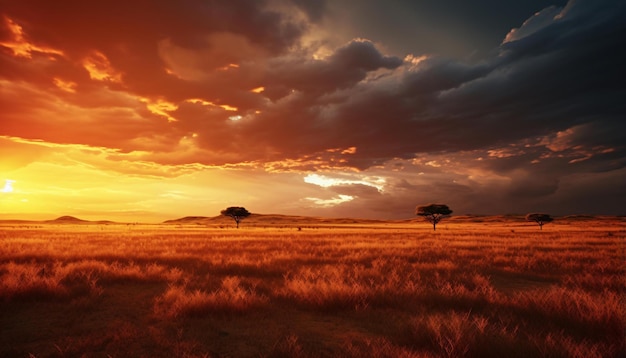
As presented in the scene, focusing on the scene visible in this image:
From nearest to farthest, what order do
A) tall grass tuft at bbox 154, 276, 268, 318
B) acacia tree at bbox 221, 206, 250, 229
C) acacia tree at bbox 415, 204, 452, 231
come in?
1. tall grass tuft at bbox 154, 276, 268, 318
2. acacia tree at bbox 415, 204, 452, 231
3. acacia tree at bbox 221, 206, 250, 229

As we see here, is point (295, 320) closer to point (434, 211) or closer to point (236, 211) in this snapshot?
point (434, 211)

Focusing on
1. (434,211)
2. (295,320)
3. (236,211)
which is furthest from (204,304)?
(236,211)

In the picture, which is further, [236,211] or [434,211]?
[236,211]

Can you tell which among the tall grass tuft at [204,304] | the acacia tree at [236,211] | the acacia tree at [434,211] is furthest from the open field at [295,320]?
the acacia tree at [236,211]

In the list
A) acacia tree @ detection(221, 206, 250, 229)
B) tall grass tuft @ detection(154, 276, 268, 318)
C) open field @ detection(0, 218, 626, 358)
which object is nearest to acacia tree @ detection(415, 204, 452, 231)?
acacia tree @ detection(221, 206, 250, 229)

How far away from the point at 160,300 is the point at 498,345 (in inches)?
295

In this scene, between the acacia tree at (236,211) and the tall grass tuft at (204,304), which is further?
the acacia tree at (236,211)

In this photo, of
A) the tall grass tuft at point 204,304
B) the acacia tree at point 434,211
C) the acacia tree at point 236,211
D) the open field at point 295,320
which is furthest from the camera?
the acacia tree at point 236,211

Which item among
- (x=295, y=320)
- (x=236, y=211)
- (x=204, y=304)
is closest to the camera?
(x=295, y=320)

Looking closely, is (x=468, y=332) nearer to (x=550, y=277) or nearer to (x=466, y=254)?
(x=550, y=277)

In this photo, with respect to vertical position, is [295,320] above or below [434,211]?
below

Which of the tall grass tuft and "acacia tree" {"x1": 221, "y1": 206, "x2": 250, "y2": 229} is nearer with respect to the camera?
the tall grass tuft

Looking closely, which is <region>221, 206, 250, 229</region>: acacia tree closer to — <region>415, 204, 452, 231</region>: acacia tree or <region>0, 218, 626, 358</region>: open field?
<region>415, 204, 452, 231</region>: acacia tree

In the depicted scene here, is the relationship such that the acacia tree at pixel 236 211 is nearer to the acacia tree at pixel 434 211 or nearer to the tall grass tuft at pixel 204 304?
the acacia tree at pixel 434 211
